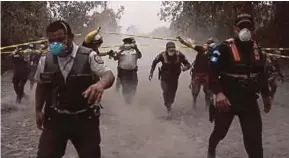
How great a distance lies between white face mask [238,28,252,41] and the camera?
5.84m

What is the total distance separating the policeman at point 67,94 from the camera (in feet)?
15.7

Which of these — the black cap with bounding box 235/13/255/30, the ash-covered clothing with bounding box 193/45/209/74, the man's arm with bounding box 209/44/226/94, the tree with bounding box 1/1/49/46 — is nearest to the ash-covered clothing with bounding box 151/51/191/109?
the ash-covered clothing with bounding box 193/45/209/74

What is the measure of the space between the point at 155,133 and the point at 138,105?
3.65 m

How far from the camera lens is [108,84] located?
4.60m

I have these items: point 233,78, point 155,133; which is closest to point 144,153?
point 155,133

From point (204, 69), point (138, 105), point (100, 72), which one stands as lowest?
point (138, 105)

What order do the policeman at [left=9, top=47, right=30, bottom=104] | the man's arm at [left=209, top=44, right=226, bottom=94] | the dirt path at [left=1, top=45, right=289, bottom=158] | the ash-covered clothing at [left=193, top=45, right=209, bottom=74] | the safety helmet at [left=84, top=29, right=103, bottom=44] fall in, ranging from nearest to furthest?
1. the man's arm at [left=209, top=44, right=226, bottom=94]
2. the dirt path at [left=1, top=45, right=289, bottom=158]
3. the safety helmet at [left=84, top=29, right=103, bottom=44]
4. the ash-covered clothing at [left=193, top=45, right=209, bottom=74]
5. the policeman at [left=9, top=47, right=30, bottom=104]

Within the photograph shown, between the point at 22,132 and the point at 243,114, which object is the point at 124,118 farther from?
the point at 243,114

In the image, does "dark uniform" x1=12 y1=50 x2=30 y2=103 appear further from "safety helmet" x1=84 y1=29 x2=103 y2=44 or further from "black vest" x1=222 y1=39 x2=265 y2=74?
"black vest" x1=222 y1=39 x2=265 y2=74

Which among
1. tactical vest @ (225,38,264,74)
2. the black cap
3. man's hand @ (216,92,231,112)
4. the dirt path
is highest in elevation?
the black cap

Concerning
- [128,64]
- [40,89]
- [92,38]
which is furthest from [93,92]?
[128,64]

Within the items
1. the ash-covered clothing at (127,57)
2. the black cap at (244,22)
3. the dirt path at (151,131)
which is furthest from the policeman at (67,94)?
the ash-covered clothing at (127,57)

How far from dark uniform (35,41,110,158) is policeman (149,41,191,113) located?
251 inches

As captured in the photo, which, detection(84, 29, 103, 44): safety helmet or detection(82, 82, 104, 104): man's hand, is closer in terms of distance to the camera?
detection(82, 82, 104, 104): man's hand
